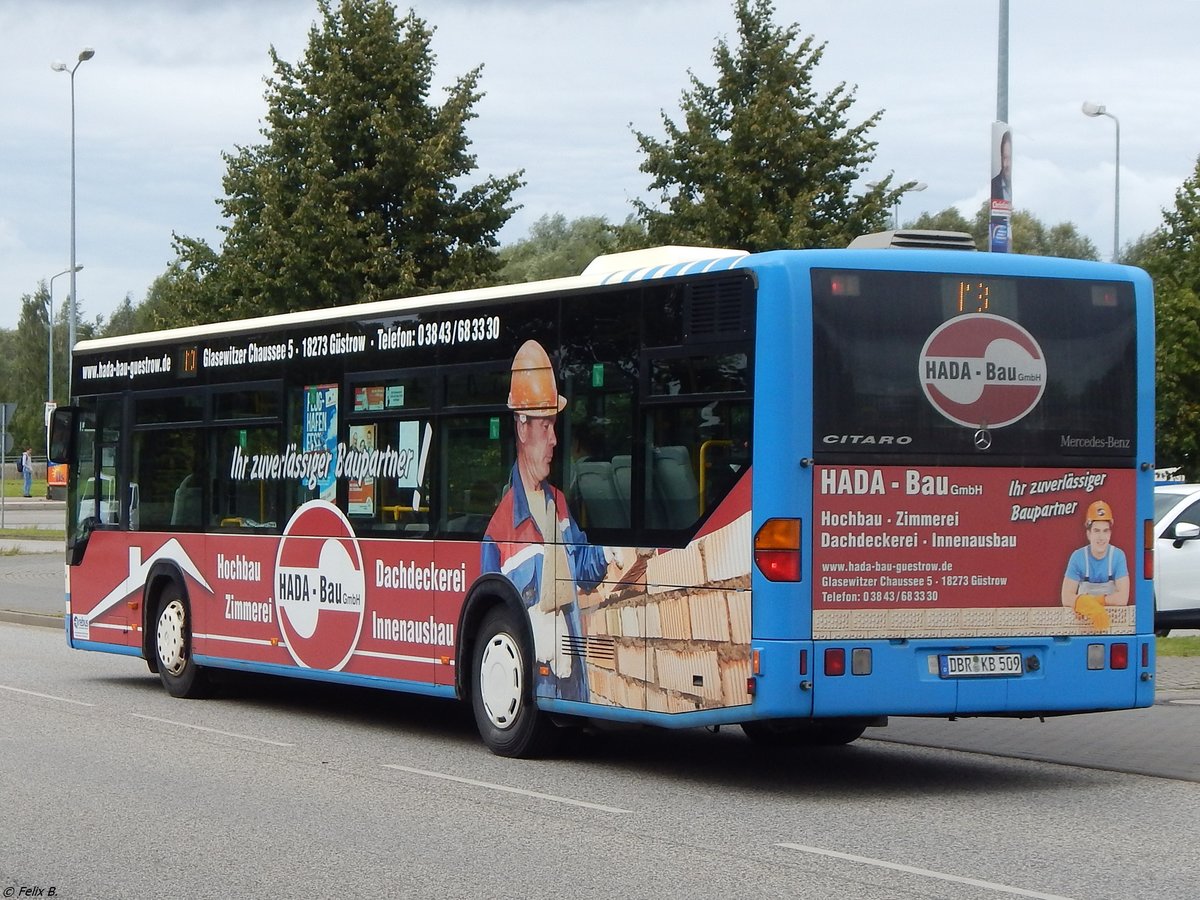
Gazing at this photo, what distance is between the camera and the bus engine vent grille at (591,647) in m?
10.8

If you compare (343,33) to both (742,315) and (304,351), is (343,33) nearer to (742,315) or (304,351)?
(304,351)

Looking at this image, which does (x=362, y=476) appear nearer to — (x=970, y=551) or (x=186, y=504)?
(x=186, y=504)

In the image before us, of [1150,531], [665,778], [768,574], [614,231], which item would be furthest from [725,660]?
[614,231]

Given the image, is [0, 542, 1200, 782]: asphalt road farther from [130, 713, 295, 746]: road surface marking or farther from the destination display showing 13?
[130, 713, 295, 746]: road surface marking

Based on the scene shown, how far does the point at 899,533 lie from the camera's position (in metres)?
10.0

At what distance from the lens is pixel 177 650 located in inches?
618

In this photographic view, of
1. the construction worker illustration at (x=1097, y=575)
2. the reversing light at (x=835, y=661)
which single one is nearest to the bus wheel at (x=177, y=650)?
the reversing light at (x=835, y=661)

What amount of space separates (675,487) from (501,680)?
211 centimetres

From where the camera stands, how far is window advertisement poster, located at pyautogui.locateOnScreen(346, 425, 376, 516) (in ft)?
43.6

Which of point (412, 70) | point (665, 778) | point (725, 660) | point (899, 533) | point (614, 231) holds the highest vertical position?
point (412, 70)

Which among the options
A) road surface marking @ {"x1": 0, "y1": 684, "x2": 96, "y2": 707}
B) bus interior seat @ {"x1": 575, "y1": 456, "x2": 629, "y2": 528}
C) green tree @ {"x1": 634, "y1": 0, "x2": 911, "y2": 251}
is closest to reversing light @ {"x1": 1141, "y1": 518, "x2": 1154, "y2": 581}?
bus interior seat @ {"x1": 575, "y1": 456, "x2": 629, "y2": 528}

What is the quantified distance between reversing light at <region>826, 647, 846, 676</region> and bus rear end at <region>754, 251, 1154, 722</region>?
11 mm

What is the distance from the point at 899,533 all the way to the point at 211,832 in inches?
149

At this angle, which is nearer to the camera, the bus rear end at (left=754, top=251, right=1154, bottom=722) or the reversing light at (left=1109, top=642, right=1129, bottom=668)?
the bus rear end at (left=754, top=251, right=1154, bottom=722)
